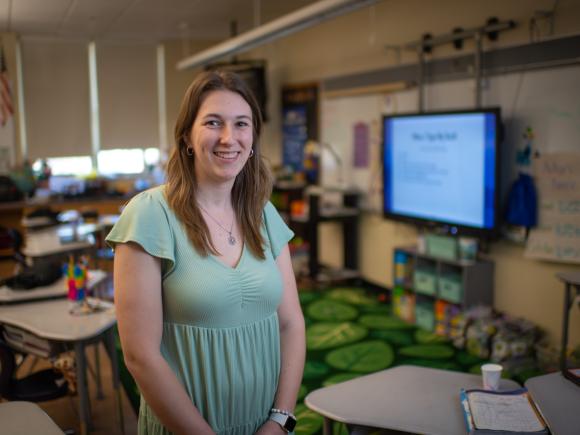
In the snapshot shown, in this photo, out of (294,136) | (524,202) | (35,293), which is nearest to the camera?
(35,293)

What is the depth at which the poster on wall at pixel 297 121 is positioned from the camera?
7164 mm

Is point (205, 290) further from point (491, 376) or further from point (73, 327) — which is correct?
point (73, 327)

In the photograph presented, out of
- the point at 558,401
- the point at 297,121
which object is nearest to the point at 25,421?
the point at 558,401

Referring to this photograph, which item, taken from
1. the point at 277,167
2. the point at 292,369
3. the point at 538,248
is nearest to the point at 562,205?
the point at 538,248

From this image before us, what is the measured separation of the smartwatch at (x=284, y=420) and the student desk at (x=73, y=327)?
1.48 metres

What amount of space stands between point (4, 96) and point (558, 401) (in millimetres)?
8129

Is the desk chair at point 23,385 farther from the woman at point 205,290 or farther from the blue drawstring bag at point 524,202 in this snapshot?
the blue drawstring bag at point 524,202

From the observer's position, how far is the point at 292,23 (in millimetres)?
4746

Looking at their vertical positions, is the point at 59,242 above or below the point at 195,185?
below

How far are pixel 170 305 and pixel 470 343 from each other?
3451 mm

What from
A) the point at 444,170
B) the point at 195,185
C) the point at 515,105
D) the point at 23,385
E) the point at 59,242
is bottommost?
the point at 23,385

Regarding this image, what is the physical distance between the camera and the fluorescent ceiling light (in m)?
4.10

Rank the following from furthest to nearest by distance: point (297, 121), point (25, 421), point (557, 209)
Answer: point (297, 121)
point (557, 209)
point (25, 421)

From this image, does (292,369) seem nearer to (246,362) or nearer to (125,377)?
(246,362)
